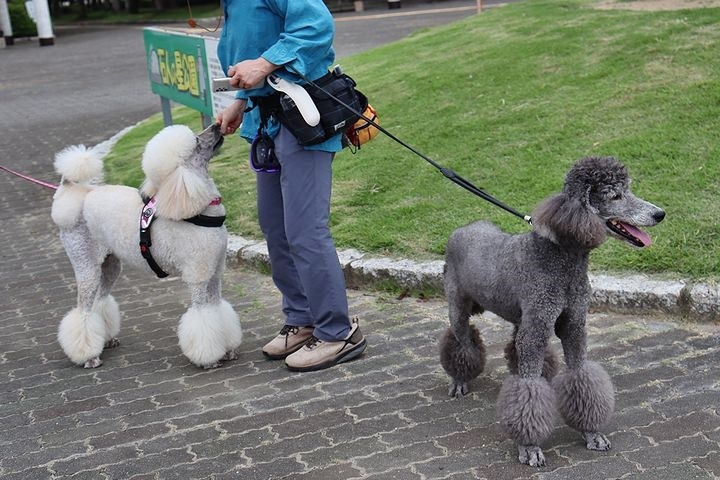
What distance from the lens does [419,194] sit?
7.29 m

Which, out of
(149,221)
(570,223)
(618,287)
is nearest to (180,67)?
(149,221)

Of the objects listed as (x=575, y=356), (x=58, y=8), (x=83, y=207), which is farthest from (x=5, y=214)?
(x=58, y=8)

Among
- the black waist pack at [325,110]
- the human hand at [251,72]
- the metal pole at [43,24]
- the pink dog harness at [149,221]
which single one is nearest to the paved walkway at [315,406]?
the pink dog harness at [149,221]

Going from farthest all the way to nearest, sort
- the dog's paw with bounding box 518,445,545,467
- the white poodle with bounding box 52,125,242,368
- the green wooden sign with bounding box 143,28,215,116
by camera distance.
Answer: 1. the green wooden sign with bounding box 143,28,215,116
2. the white poodle with bounding box 52,125,242,368
3. the dog's paw with bounding box 518,445,545,467

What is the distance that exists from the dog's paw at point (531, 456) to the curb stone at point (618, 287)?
179 cm

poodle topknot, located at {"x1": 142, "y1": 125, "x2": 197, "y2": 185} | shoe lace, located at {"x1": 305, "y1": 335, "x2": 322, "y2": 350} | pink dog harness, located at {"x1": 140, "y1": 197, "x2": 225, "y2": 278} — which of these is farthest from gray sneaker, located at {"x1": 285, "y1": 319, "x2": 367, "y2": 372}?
poodle topknot, located at {"x1": 142, "y1": 125, "x2": 197, "y2": 185}

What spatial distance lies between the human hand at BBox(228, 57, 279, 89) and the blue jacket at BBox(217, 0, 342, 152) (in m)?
0.04

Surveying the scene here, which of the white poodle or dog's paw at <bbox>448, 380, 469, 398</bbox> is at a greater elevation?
the white poodle

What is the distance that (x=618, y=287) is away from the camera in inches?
211

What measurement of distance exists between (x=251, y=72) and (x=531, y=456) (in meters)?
2.28

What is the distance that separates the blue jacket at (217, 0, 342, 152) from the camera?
4.48 metres

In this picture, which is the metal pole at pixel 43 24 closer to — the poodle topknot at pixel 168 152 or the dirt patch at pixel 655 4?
the dirt patch at pixel 655 4

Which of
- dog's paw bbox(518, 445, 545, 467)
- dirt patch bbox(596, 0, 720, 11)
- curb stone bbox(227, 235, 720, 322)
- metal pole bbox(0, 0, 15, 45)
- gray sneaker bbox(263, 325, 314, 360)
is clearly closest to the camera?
dog's paw bbox(518, 445, 545, 467)

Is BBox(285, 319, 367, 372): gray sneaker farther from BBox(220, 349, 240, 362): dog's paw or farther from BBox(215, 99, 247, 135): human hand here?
BBox(215, 99, 247, 135): human hand
